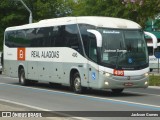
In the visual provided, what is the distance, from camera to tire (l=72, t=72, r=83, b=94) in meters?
21.2

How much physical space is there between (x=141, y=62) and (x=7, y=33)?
1185cm

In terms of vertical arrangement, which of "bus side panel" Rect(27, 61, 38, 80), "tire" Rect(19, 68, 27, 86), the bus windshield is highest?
the bus windshield

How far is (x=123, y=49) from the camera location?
1995 cm

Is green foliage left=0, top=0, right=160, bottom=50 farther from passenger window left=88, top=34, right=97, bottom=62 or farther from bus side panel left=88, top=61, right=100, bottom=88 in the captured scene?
bus side panel left=88, top=61, right=100, bottom=88

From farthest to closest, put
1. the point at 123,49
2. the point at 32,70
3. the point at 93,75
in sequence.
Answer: the point at 32,70 < the point at 93,75 < the point at 123,49

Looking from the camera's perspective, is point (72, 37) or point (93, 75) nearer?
point (93, 75)

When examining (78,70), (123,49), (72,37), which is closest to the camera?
(123,49)

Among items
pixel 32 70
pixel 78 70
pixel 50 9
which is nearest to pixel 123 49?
pixel 78 70

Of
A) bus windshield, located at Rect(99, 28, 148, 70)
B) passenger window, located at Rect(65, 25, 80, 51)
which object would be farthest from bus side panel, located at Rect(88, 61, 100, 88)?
passenger window, located at Rect(65, 25, 80, 51)

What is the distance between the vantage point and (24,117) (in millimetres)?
11945

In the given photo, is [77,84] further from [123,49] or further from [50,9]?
[50,9]

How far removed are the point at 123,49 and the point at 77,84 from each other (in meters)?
2.72

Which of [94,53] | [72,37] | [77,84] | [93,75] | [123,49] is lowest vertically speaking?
[77,84]

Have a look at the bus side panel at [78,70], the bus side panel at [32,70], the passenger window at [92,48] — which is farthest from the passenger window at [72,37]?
the bus side panel at [32,70]
